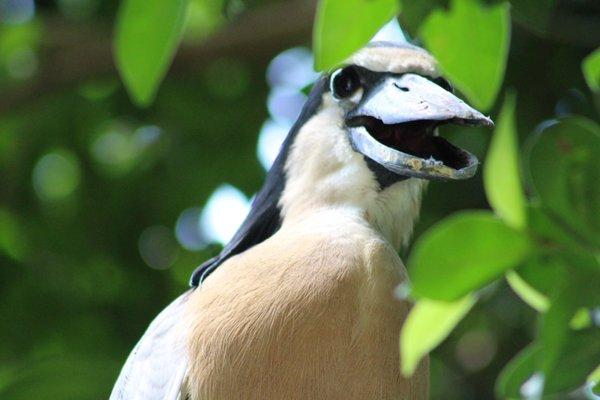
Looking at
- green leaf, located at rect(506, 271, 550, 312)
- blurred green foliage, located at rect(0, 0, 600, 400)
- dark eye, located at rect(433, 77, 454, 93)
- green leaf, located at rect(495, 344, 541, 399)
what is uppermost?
green leaf, located at rect(506, 271, 550, 312)

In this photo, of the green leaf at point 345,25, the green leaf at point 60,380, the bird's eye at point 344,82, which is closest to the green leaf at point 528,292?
the green leaf at point 345,25

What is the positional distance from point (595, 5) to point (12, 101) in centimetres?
263

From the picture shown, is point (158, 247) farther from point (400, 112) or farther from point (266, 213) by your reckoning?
point (400, 112)

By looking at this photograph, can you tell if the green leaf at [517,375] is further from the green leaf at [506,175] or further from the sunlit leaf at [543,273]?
the green leaf at [506,175]

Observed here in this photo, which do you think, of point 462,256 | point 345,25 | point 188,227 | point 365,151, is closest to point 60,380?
point 365,151

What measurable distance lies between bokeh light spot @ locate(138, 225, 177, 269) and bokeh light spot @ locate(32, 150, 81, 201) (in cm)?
49

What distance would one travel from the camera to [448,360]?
563 centimetres

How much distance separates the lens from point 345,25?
2.44m

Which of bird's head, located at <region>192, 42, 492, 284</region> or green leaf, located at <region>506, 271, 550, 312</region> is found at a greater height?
green leaf, located at <region>506, 271, 550, 312</region>

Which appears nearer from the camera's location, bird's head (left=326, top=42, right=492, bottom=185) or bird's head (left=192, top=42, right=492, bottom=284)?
bird's head (left=326, top=42, right=492, bottom=185)

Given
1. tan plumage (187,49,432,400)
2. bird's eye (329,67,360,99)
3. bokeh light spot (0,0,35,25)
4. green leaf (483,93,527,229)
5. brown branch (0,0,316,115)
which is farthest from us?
bokeh light spot (0,0,35,25)

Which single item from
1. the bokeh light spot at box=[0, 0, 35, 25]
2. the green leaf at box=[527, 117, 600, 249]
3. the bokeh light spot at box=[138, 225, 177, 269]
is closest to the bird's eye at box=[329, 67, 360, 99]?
the green leaf at box=[527, 117, 600, 249]

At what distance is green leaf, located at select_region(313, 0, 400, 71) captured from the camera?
2432mm

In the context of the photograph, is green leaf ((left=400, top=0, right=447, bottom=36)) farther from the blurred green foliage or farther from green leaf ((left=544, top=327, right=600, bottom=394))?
the blurred green foliage
